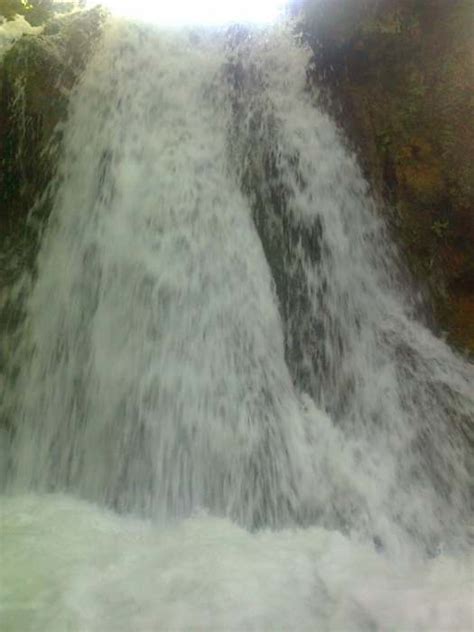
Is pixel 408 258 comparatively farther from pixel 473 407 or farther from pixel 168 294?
pixel 168 294

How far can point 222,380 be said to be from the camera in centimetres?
442

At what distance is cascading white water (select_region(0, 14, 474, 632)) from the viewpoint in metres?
3.27

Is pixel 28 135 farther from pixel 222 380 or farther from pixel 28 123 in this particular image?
pixel 222 380

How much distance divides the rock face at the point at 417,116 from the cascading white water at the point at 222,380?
1.10ft

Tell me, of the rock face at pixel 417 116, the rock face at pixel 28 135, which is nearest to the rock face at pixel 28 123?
the rock face at pixel 28 135

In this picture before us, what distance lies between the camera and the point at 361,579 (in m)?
3.29

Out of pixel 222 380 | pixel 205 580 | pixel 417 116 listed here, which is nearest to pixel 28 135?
pixel 222 380

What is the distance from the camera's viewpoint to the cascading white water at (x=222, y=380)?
3.27 metres

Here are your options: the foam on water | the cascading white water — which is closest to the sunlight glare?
the cascading white water

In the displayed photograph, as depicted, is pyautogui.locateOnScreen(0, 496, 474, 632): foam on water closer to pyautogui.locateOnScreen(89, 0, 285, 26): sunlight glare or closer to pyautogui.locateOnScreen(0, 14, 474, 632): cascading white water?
pyautogui.locateOnScreen(0, 14, 474, 632): cascading white water

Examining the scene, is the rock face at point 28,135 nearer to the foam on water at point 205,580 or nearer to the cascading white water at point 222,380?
the cascading white water at point 222,380

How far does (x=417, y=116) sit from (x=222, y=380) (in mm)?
3510

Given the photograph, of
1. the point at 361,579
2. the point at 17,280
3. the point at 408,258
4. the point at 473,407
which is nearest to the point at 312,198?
the point at 408,258

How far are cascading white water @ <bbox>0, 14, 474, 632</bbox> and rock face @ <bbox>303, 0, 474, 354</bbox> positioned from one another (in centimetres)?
34
